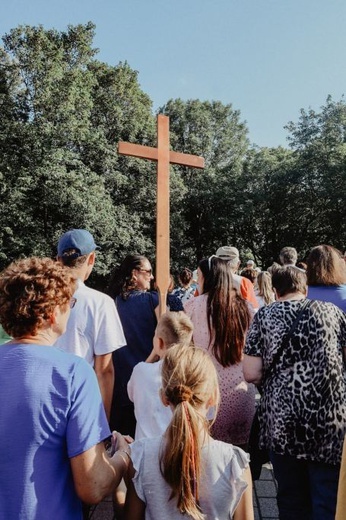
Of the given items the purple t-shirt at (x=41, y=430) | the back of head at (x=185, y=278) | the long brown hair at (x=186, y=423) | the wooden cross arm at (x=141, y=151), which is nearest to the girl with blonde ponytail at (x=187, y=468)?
the long brown hair at (x=186, y=423)

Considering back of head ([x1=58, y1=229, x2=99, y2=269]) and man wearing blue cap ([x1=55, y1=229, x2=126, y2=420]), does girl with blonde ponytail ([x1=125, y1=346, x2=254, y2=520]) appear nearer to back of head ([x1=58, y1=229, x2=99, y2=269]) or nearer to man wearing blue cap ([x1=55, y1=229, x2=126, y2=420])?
man wearing blue cap ([x1=55, y1=229, x2=126, y2=420])

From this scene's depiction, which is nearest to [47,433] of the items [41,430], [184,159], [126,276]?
[41,430]

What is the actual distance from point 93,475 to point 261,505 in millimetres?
2343

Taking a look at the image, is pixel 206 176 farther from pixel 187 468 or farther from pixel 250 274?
pixel 187 468

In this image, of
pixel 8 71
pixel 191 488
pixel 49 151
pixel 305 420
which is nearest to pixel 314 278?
pixel 305 420

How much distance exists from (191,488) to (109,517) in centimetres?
200

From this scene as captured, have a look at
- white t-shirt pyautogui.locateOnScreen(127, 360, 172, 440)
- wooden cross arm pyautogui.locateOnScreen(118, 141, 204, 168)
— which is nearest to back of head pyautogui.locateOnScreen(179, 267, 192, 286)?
wooden cross arm pyautogui.locateOnScreen(118, 141, 204, 168)

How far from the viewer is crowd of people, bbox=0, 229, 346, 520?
55.2 inches

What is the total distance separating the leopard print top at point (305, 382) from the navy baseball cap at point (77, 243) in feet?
3.47

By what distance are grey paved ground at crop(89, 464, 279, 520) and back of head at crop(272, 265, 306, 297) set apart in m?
1.66

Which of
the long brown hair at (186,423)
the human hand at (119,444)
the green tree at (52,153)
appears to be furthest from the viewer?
the green tree at (52,153)

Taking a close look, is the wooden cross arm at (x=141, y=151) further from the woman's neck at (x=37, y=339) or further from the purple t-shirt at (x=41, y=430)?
the purple t-shirt at (x=41, y=430)

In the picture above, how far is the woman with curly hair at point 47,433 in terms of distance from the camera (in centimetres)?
138

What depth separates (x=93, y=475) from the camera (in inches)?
56.1
